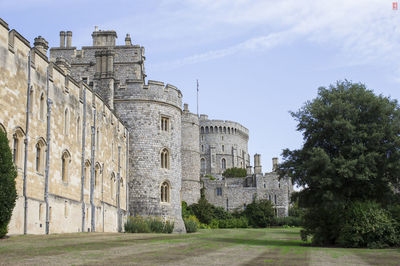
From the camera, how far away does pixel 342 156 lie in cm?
2045

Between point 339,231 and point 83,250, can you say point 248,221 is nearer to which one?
point 339,231

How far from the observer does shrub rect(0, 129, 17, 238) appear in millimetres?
16125

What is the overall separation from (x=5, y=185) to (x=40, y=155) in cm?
529

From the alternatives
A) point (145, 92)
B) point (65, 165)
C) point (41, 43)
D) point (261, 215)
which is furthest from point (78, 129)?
point (261, 215)

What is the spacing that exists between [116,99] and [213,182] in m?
42.6

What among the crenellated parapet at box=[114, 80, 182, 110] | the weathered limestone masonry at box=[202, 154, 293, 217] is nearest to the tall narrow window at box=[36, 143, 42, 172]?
the crenellated parapet at box=[114, 80, 182, 110]

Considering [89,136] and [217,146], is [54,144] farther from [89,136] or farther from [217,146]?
[217,146]

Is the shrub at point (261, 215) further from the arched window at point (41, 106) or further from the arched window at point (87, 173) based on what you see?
the arched window at point (41, 106)

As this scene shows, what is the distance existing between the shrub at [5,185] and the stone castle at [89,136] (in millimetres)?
1557

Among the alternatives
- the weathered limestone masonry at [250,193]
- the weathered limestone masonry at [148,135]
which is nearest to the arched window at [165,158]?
the weathered limestone masonry at [148,135]

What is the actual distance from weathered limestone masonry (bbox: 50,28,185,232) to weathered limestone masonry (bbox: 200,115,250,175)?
236ft

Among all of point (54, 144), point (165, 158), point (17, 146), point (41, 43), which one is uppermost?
point (41, 43)

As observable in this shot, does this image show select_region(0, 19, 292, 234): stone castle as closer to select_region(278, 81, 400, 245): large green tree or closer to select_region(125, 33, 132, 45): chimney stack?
select_region(125, 33, 132, 45): chimney stack

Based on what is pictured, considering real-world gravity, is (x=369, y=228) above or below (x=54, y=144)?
below
